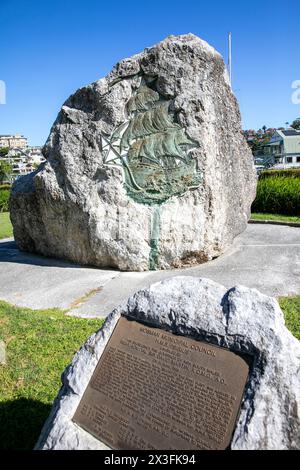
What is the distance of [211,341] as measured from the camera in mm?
2484

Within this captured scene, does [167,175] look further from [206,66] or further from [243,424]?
[243,424]

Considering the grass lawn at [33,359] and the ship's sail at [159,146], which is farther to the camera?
the ship's sail at [159,146]

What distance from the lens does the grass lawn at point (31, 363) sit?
3250 millimetres

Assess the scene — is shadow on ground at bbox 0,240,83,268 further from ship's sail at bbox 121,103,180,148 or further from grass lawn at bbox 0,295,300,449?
ship's sail at bbox 121,103,180,148

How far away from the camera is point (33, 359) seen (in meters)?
4.20

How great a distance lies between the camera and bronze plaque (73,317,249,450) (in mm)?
2227

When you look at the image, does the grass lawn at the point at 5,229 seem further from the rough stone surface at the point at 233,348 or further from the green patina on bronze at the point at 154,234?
the rough stone surface at the point at 233,348

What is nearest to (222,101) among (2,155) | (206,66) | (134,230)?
(206,66)

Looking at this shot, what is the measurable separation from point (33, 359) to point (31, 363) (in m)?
0.07

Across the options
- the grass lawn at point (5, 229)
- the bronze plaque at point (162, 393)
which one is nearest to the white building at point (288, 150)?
the grass lawn at point (5, 229)

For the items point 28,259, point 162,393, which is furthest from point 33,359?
point 28,259

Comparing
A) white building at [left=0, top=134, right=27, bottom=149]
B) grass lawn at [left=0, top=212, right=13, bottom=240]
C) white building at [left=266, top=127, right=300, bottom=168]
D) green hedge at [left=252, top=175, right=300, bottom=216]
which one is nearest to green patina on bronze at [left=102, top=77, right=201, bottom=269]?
green hedge at [left=252, top=175, right=300, bottom=216]

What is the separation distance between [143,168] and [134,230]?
3.58 feet

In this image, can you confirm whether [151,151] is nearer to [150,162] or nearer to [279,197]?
[150,162]
